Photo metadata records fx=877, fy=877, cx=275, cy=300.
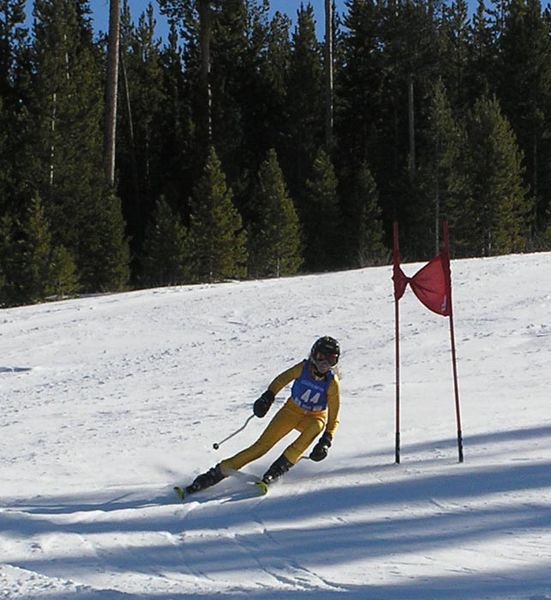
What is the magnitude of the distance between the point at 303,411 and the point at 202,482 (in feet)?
3.53

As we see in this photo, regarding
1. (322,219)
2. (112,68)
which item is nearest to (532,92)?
(322,219)

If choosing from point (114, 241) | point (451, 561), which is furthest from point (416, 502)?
point (114, 241)

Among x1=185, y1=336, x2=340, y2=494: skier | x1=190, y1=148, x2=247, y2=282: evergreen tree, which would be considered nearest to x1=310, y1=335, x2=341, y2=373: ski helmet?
x1=185, y1=336, x2=340, y2=494: skier

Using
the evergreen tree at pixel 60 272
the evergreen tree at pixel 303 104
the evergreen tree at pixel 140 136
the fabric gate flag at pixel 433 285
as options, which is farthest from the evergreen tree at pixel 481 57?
the fabric gate flag at pixel 433 285

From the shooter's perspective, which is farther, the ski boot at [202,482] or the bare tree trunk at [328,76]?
the bare tree trunk at [328,76]

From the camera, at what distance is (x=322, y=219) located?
32688mm

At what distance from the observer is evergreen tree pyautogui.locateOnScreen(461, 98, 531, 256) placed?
3125cm

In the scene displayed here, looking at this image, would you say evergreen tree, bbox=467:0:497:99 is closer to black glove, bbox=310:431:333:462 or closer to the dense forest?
the dense forest

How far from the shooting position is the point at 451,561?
16.0ft

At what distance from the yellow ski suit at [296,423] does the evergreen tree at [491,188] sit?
25.0 meters

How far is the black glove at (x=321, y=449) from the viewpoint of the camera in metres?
6.78

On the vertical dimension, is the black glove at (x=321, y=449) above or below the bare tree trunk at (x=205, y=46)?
below

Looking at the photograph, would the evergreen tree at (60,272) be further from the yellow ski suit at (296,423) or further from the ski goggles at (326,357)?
the ski goggles at (326,357)

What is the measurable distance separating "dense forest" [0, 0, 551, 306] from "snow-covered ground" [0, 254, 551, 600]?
589cm
